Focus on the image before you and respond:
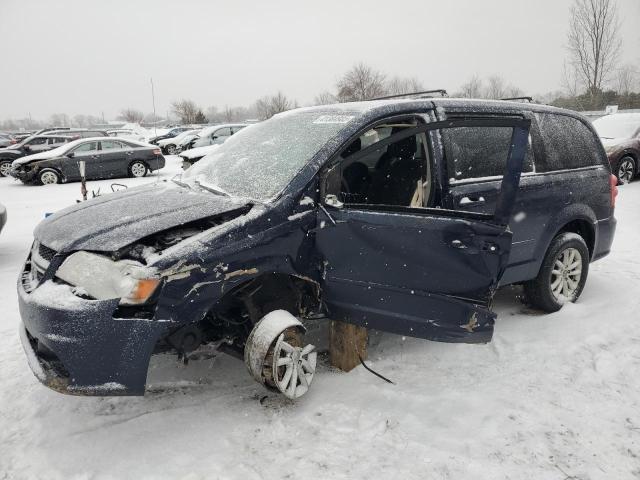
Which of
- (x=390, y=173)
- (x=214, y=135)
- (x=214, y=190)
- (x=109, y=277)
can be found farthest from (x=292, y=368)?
(x=214, y=135)

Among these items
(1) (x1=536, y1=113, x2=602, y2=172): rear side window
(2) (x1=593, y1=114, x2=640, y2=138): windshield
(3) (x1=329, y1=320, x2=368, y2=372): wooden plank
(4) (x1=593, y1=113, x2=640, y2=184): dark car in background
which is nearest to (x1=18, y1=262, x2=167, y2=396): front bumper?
(3) (x1=329, y1=320, x2=368, y2=372): wooden plank

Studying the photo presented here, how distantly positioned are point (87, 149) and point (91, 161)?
49 centimetres

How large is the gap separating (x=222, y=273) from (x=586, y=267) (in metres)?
3.58

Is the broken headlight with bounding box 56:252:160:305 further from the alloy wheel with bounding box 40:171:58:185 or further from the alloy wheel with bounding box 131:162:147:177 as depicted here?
the alloy wheel with bounding box 131:162:147:177

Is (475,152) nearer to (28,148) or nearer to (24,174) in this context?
(24,174)

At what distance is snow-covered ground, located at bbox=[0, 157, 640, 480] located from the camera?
7.89ft

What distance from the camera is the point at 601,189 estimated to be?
4.37 meters

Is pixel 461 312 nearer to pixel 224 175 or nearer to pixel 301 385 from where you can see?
pixel 301 385

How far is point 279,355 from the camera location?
2.71 m

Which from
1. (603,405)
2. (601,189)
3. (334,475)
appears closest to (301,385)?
(334,475)

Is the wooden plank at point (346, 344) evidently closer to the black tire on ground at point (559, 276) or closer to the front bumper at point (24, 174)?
the black tire on ground at point (559, 276)

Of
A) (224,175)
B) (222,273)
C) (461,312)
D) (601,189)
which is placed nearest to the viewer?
(222,273)

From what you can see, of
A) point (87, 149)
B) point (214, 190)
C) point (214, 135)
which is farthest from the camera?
point (214, 135)

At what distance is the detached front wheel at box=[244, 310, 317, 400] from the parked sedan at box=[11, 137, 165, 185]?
13.3m
